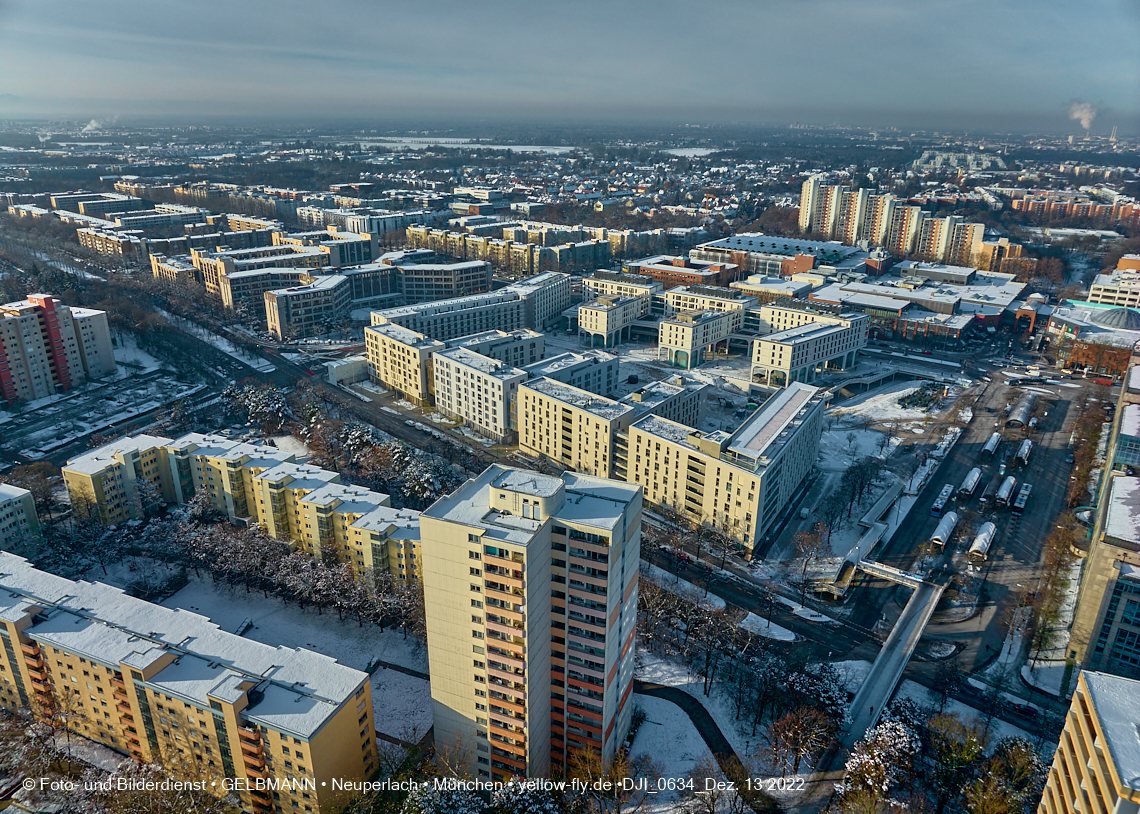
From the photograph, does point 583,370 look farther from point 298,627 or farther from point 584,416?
point 298,627

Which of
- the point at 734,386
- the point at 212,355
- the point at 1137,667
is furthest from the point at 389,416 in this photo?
the point at 1137,667

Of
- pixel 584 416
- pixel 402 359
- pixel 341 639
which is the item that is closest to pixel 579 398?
pixel 584 416

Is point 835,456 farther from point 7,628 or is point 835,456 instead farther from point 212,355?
point 212,355

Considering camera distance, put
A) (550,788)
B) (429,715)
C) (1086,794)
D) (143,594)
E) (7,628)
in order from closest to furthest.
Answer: (1086,794) → (550,788) → (7,628) → (429,715) → (143,594)

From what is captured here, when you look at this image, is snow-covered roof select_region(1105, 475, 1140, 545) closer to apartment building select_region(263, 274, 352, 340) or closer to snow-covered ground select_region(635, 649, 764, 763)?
snow-covered ground select_region(635, 649, 764, 763)

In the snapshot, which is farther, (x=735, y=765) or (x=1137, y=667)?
A: (x=1137, y=667)

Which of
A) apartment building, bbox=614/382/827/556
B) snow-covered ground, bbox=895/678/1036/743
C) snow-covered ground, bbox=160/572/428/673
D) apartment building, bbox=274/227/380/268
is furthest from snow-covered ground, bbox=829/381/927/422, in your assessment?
apartment building, bbox=274/227/380/268

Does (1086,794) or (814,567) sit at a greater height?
(1086,794)
